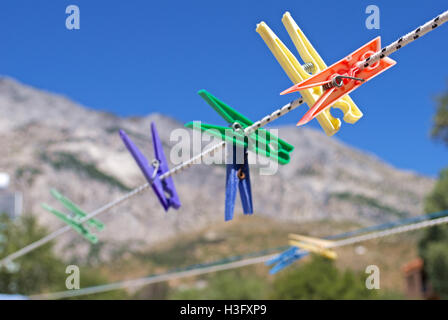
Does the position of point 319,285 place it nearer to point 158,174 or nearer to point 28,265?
point 28,265

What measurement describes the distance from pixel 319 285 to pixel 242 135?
873 inches

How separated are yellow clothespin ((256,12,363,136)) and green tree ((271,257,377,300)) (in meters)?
21.2

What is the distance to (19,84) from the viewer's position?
592ft

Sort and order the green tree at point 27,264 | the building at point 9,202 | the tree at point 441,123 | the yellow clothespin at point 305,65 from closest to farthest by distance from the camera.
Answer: the yellow clothespin at point 305,65, the tree at point 441,123, the green tree at point 27,264, the building at point 9,202

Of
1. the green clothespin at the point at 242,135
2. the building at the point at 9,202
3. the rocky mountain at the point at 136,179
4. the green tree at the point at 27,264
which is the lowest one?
the green clothespin at the point at 242,135

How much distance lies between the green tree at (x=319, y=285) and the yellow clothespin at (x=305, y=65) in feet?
69.6

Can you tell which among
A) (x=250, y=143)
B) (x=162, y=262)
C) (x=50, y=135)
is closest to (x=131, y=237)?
(x=162, y=262)

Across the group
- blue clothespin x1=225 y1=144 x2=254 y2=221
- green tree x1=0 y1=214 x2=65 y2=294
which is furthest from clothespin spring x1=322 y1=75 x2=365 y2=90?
green tree x1=0 y1=214 x2=65 y2=294

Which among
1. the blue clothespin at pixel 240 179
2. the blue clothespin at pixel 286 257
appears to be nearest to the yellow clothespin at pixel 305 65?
the blue clothespin at pixel 240 179

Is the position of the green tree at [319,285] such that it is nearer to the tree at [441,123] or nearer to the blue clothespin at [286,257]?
the tree at [441,123]

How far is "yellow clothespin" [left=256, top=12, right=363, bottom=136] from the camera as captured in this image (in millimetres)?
3154

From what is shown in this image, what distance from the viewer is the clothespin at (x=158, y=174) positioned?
4.43 metres

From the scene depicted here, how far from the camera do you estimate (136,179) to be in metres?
127

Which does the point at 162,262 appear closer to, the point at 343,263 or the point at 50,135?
the point at 343,263
